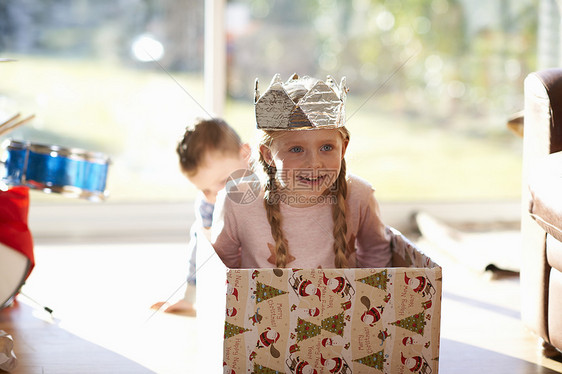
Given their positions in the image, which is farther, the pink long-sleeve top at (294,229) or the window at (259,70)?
the window at (259,70)

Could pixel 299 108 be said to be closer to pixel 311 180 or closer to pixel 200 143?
pixel 311 180

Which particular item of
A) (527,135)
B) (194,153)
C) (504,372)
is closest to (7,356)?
(194,153)

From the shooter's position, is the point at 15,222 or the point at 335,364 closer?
the point at 335,364

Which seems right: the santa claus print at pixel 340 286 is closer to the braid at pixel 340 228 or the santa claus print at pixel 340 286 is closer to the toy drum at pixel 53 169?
the braid at pixel 340 228

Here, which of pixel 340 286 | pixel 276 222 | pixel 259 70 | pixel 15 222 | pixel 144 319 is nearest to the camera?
pixel 340 286

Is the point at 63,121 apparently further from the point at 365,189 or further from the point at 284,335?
the point at 284,335

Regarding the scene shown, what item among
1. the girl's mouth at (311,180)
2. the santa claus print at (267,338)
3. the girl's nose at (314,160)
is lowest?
the santa claus print at (267,338)

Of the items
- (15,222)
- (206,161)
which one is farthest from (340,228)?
(15,222)

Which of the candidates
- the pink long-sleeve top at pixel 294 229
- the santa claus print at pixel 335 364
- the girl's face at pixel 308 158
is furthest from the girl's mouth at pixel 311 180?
the santa claus print at pixel 335 364

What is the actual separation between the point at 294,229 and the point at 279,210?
55 mm

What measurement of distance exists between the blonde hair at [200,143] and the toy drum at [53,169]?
236 mm

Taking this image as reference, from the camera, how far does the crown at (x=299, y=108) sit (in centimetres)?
141

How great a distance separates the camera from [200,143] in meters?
1.97

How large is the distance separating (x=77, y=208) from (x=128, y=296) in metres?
0.94
